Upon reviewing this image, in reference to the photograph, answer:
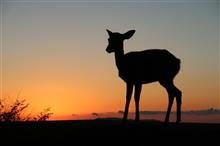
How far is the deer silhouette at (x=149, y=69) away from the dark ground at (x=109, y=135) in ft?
4.63

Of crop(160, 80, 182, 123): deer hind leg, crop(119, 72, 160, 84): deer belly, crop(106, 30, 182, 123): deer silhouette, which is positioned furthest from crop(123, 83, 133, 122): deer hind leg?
crop(160, 80, 182, 123): deer hind leg

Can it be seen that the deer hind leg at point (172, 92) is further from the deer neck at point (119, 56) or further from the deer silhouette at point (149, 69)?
the deer neck at point (119, 56)

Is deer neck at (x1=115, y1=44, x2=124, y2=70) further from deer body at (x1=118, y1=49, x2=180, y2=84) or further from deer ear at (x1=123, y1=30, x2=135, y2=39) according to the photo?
deer ear at (x1=123, y1=30, x2=135, y2=39)

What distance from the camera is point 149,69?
1525cm

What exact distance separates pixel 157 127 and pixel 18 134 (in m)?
4.31

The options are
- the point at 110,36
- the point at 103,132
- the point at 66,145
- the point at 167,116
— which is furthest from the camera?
the point at 110,36

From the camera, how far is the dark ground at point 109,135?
11344mm

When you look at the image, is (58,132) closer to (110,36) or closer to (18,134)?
(18,134)

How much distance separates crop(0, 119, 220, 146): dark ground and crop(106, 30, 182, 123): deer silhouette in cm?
141

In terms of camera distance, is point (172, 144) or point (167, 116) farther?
point (167, 116)

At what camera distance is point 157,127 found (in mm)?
13727

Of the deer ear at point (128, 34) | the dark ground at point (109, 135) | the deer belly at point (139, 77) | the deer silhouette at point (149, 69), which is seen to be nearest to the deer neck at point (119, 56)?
the deer silhouette at point (149, 69)

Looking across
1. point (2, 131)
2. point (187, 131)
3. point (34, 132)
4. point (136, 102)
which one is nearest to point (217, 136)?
point (187, 131)

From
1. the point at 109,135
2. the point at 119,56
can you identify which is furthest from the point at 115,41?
the point at 109,135
